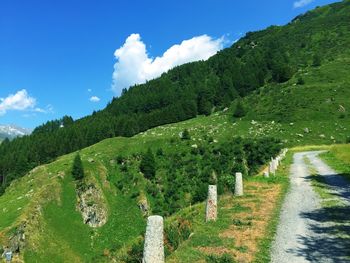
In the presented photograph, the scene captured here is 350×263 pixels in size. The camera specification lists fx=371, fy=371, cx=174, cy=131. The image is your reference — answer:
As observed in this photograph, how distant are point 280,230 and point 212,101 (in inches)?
5478

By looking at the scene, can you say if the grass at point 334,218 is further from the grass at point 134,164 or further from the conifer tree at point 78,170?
the conifer tree at point 78,170

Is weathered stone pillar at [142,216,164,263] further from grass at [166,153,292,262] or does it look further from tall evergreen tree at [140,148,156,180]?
tall evergreen tree at [140,148,156,180]

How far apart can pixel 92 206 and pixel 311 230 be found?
69894mm

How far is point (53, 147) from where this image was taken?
162500 mm

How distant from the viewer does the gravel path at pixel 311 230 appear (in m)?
12.8

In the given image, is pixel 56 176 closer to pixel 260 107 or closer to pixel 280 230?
pixel 260 107

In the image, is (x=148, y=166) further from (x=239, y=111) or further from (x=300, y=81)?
(x=300, y=81)

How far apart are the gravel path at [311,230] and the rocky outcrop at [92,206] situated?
62335mm

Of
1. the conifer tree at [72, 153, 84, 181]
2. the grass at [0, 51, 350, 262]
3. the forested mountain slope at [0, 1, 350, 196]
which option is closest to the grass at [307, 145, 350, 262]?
the grass at [0, 51, 350, 262]

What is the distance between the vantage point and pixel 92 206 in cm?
8044

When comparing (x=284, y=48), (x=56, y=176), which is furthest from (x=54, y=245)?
(x=284, y=48)

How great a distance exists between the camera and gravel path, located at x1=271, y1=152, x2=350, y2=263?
1278 cm

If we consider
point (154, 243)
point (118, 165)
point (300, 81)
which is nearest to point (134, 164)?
point (118, 165)

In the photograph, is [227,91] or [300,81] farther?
[227,91]
